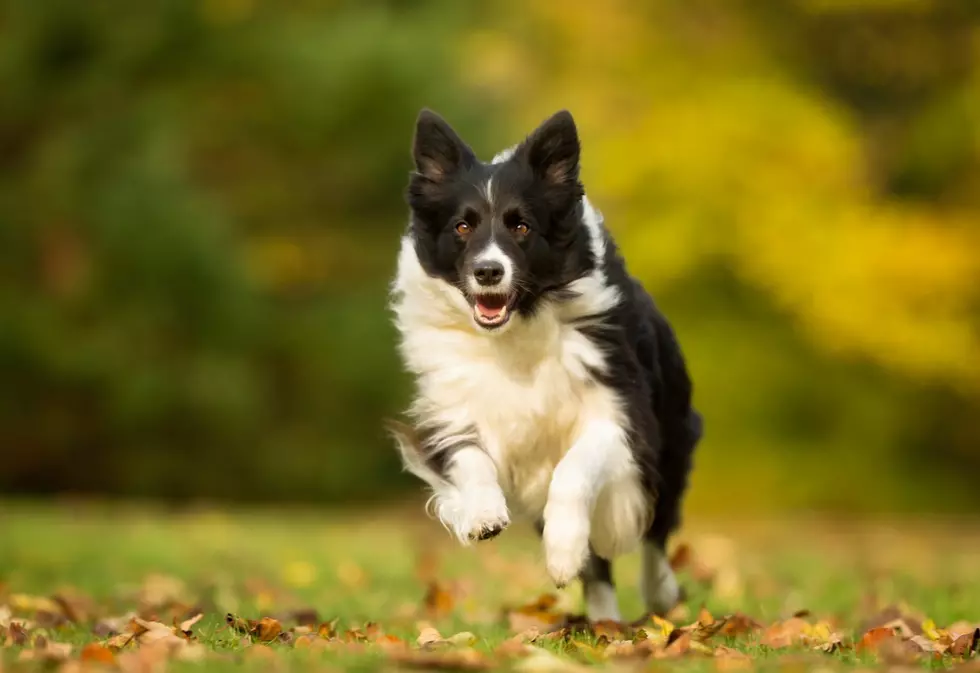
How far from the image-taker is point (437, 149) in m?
6.10

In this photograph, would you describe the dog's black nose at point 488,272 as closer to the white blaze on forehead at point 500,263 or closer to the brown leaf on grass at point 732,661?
the white blaze on forehead at point 500,263

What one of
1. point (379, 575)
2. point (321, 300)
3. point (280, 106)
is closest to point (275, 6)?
point (280, 106)

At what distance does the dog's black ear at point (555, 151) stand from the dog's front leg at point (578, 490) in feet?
3.38

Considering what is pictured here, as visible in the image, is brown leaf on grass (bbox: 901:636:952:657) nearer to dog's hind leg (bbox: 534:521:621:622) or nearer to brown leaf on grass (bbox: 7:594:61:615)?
dog's hind leg (bbox: 534:521:621:622)

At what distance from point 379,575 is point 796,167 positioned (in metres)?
10.3

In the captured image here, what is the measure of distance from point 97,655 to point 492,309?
6.82 ft

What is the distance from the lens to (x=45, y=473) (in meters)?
19.7

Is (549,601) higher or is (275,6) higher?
(275,6)

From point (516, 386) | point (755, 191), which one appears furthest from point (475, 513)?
point (755, 191)

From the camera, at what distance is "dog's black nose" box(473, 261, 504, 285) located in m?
5.62

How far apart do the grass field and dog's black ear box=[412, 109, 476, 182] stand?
1722 mm

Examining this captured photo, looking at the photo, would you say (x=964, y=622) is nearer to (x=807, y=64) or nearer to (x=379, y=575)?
(x=379, y=575)

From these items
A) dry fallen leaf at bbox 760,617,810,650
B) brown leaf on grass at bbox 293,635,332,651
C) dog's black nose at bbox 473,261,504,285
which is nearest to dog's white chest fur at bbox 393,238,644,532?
dog's black nose at bbox 473,261,504,285

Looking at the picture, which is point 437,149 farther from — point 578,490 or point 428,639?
point 428,639
